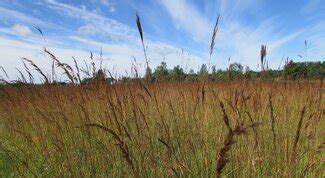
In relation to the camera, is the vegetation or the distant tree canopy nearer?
the vegetation

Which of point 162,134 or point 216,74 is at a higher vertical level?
point 216,74

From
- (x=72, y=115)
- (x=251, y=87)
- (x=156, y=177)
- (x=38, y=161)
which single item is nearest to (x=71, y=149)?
(x=38, y=161)

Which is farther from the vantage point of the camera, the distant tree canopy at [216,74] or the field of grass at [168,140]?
the distant tree canopy at [216,74]

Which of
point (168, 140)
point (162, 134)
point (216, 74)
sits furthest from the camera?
point (216, 74)

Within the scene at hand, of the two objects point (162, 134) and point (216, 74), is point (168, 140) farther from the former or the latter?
point (216, 74)

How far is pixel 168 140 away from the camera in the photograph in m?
1.63

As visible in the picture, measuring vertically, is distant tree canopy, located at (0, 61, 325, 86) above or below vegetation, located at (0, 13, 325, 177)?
above

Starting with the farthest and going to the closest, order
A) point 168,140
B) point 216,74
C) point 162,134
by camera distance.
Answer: point 216,74 → point 162,134 → point 168,140

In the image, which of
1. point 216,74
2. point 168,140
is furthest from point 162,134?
point 216,74

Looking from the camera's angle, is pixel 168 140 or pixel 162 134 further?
pixel 162 134

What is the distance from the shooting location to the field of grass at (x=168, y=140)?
1.61 metres

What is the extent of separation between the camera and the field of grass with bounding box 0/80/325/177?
1605 millimetres

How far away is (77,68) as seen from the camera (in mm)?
2900

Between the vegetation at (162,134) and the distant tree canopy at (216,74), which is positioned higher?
the distant tree canopy at (216,74)
